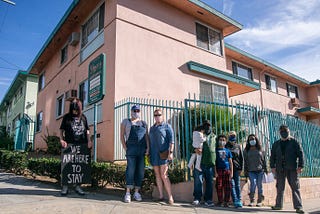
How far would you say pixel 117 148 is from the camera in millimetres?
8562

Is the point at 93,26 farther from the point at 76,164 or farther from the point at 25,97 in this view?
the point at 25,97

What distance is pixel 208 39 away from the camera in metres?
13.5

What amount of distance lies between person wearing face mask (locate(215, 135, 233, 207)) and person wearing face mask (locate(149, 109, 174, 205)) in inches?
39.4

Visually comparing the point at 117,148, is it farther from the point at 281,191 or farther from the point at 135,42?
the point at 281,191

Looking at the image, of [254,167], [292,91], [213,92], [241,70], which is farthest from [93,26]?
[292,91]

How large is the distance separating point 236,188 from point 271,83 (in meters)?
17.3

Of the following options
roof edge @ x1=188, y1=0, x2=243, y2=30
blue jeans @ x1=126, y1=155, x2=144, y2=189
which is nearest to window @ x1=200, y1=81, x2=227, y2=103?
roof edge @ x1=188, y1=0, x2=243, y2=30

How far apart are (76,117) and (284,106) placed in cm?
1979

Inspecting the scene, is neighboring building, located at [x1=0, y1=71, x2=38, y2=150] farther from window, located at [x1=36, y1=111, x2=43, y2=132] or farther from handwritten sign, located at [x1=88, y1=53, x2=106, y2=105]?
handwritten sign, located at [x1=88, y1=53, x2=106, y2=105]

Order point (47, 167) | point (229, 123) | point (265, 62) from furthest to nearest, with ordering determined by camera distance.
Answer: point (265, 62)
point (47, 167)
point (229, 123)

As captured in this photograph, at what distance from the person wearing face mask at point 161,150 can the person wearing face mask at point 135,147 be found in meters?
0.17

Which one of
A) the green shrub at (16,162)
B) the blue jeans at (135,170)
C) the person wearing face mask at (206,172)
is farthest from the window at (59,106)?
the person wearing face mask at (206,172)

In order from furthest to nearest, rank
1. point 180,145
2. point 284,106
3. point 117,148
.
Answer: point 284,106 < point 117,148 < point 180,145

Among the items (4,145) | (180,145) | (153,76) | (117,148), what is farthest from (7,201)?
(4,145)
